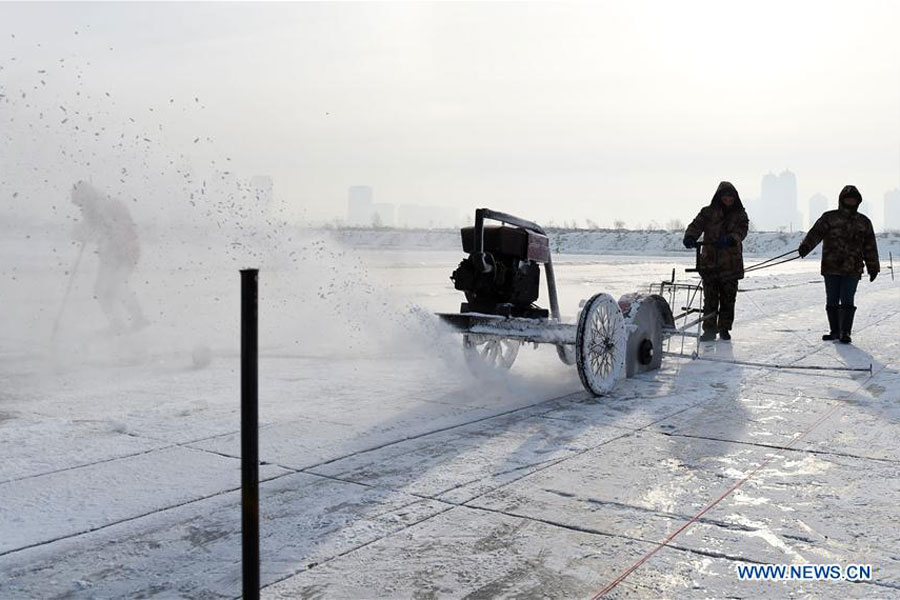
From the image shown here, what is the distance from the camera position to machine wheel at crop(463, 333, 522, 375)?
7.64 meters

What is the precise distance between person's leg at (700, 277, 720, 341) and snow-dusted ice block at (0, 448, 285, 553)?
801cm

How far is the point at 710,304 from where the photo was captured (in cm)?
1148

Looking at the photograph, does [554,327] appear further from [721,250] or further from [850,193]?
Result: [850,193]

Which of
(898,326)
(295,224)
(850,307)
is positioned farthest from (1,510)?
(898,326)

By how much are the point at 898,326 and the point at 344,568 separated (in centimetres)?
1225

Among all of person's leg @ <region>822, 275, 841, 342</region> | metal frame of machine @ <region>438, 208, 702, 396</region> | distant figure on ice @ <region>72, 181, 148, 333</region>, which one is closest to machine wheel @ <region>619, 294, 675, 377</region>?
metal frame of machine @ <region>438, 208, 702, 396</region>

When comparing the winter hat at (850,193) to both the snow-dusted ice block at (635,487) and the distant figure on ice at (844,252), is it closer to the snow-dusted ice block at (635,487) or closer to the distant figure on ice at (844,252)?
the distant figure on ice at (844,252)

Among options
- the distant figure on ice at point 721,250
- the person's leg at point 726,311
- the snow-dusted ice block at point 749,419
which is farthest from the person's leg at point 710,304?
the snow-dusted ice block at point 749,419

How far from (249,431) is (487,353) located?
19.2 ft

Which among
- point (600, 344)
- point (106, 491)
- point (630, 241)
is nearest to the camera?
point (106, 491)

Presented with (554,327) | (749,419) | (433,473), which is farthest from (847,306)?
(433,473)

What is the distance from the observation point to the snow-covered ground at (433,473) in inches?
130

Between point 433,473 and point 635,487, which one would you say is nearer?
point 635,487

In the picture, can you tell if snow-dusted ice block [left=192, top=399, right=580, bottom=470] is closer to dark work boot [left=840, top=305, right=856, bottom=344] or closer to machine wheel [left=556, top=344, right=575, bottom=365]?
machine wheel [left=556, top=344, right=575, bottom=365]
